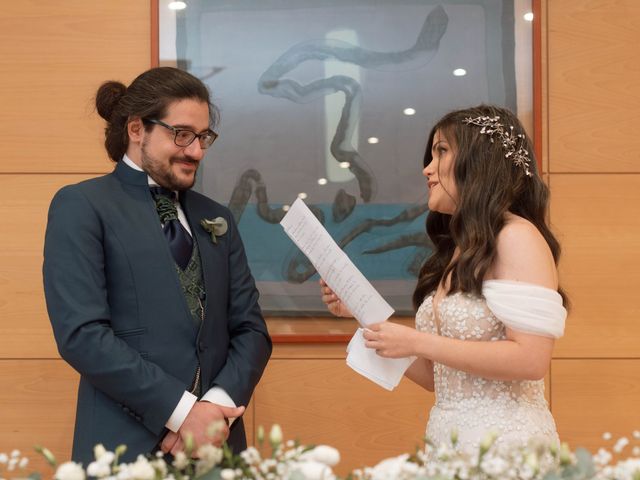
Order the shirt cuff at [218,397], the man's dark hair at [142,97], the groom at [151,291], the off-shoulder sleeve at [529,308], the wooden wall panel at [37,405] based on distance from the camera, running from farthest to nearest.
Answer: the wooden wall panel at [37,405] → the man's dark hair at [142,97] → the shirt cuff at [218,397] → the groom at [151,291] → the off-shoulder sleeve at [529,308]

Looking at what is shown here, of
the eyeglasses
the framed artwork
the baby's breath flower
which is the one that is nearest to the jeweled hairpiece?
the eyeglasses

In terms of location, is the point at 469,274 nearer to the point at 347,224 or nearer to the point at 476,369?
the point at 476,369

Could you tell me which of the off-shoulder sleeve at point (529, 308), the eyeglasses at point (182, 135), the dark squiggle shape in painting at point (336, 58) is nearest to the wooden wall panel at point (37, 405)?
the eyeglasses at point (182, 135)

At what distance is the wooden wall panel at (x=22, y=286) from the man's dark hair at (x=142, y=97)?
78cm

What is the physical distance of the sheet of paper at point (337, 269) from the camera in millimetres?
2020

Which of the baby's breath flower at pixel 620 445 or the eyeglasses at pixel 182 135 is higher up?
the eyeglasses at pixel 182 135

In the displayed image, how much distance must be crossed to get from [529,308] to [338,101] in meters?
1.33

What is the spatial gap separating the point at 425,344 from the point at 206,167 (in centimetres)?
130

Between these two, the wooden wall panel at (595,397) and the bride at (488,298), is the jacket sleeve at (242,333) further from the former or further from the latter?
the wooden wall panel at (595,397)

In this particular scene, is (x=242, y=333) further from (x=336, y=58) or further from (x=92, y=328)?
(x=336, y=58)

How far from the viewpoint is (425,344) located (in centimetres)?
197

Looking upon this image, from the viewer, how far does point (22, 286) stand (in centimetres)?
295

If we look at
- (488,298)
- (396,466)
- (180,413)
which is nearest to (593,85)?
(488,298)

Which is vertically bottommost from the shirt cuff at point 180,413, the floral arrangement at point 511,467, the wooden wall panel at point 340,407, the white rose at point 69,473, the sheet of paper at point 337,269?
the wooden wall panel at point 340,407
